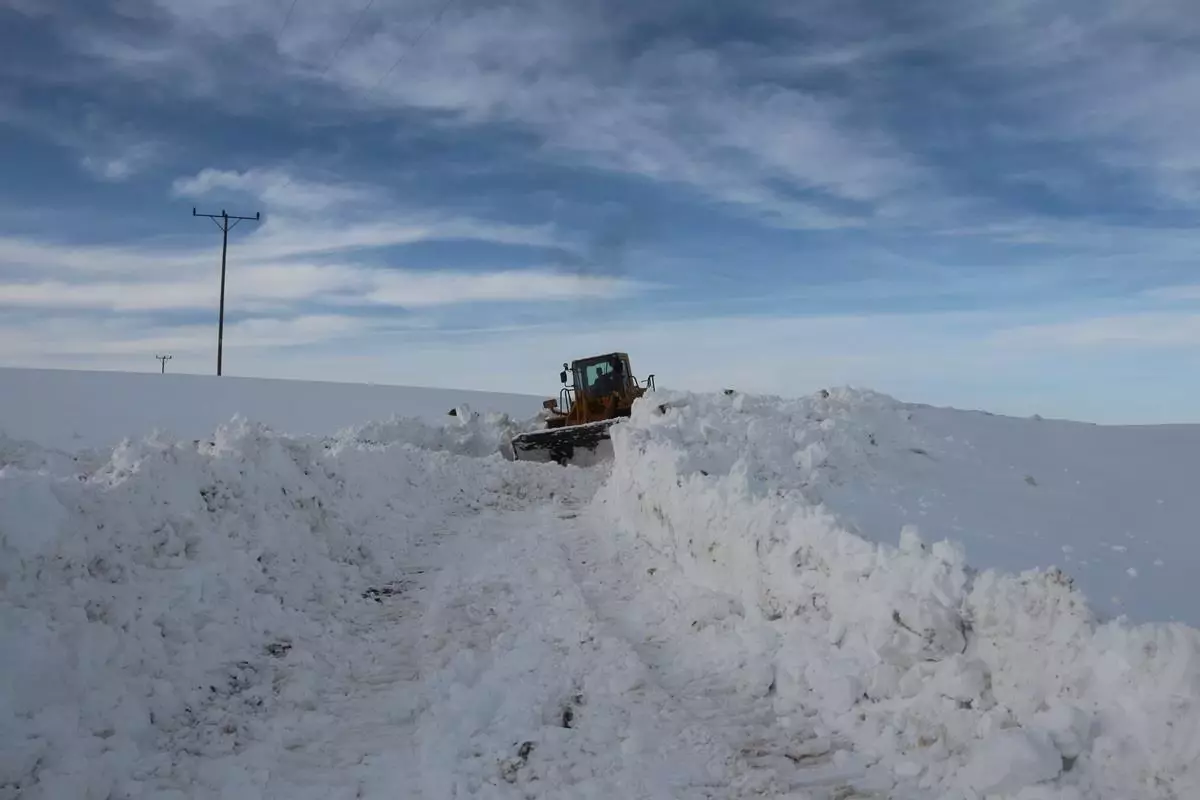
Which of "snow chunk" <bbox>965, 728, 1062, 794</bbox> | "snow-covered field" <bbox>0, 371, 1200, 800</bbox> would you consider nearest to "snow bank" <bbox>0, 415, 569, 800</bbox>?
"snow-covered field" <bbox>0, 371, 1200, 800</bbox>

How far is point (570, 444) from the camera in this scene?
20.4 metres

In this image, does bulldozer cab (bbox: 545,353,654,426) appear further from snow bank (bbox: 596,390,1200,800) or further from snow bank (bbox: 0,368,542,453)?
snow bank (bbox: 596,390,1200,800)

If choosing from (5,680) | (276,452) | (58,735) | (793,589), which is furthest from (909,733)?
(276,452)

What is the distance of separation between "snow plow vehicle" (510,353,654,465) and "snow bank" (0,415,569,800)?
10199 millimetres

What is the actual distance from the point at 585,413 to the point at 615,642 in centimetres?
1567

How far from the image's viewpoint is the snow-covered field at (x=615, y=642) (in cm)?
459

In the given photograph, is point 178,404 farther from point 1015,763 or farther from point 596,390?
point 1015,763

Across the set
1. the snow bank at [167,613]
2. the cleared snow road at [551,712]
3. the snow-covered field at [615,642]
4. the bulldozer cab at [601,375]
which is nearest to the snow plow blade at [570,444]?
the bulldozer cab at [601,375]

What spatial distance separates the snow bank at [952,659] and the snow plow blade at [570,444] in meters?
11.0

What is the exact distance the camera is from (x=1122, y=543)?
7.90 meters

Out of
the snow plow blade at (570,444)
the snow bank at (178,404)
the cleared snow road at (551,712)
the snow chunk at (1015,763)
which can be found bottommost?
the cleared snow road at (551,712)

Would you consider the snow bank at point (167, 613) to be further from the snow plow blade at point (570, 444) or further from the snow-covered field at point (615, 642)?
the snow plow blade at point (570, 444)

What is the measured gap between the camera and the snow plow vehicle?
20266mm

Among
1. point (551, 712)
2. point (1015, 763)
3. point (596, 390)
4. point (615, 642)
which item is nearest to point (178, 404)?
point (596, 390)
